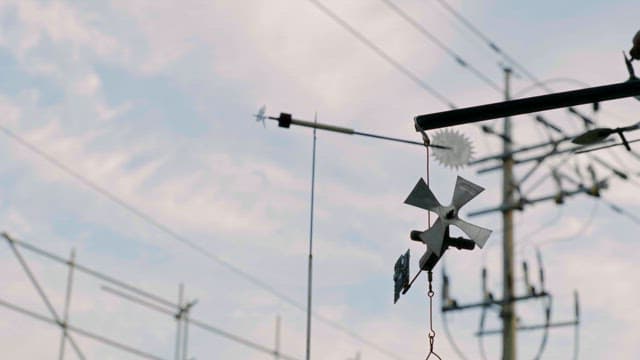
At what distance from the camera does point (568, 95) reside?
1064 centimetres

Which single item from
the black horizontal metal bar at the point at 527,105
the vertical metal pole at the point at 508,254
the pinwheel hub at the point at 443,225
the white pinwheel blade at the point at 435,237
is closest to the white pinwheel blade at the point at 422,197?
the pinwheel hub at the point at 443,225

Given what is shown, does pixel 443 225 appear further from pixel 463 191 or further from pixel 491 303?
pixel 491 303

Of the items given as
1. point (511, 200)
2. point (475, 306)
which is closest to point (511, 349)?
point (475, 306)

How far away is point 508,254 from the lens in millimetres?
35688

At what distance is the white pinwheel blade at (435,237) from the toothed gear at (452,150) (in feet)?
16.5

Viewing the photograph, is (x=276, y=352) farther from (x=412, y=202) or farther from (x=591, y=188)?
(x=412, y=202)

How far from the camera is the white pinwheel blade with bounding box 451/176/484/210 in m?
12.3

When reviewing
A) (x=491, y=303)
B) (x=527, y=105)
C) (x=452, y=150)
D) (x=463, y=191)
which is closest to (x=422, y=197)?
(x=463, y=191)

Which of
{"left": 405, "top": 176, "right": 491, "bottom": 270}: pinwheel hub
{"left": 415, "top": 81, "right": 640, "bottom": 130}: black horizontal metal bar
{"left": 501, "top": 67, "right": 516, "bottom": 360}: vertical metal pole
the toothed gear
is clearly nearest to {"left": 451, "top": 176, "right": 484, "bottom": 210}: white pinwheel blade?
{"left": 405, "top": 176, "right": 491, "bottom": 270}: pinwheel hub

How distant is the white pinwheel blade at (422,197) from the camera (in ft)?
41.0

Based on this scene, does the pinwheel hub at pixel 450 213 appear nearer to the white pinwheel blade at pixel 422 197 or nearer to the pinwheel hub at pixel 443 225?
the pinwheel hub at pixel 443 225

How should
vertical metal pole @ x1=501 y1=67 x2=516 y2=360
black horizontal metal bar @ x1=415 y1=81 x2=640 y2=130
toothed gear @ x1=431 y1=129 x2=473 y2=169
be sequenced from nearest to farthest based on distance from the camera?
black horizontal metal bar @ x1=415 y1=81 x2=640 y2=130 → toothed gear @ x1=431 y1=129 x2=473 y2=169 → vertical metal pole @ x1=501 y1=67 x2=516 y2=360

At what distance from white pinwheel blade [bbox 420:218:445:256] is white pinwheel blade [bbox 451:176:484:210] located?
0.48 metres

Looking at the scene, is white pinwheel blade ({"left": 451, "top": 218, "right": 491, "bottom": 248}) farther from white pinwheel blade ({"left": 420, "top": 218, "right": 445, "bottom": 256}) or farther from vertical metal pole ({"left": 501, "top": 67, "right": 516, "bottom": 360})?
vertical metal pole ({"left": 501, "top": 67, "right": 516, "bottom": 360})
